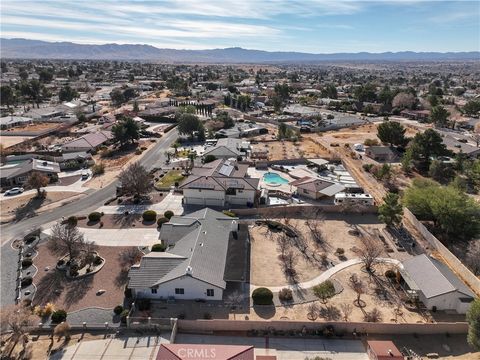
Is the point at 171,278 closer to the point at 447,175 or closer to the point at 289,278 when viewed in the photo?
the point at 289,278

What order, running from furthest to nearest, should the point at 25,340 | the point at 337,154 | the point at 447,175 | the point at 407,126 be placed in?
the point at 407,126 < the point at 337,154 < the point at 447,175 < the point at 25,340

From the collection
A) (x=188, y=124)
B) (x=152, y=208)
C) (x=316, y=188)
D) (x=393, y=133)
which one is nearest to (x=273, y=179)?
(x=316, y=188)

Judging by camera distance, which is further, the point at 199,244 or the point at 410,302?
the point at 199,244

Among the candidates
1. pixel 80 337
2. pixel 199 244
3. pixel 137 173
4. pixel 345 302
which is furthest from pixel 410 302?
pixel 137 173

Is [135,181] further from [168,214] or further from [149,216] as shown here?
[168,214]

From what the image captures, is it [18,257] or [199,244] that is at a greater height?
[199,244]
